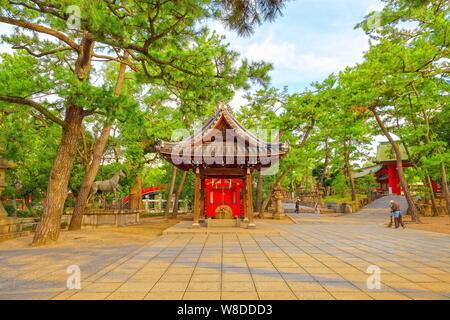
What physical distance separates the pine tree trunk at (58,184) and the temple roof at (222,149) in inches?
145

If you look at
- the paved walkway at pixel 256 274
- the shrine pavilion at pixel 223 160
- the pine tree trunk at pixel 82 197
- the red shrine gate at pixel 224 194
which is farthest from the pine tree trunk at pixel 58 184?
the red shrine gate at pixel 224 194

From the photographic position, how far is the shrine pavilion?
1268 centimetres

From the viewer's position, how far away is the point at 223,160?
42.2 feet

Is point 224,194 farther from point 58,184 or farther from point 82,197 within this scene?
point 58,184

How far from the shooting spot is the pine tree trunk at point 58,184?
879cm

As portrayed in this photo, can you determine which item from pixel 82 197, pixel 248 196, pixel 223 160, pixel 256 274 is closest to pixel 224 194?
pixel 248 196

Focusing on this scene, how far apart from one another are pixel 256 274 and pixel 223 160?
8063 mm

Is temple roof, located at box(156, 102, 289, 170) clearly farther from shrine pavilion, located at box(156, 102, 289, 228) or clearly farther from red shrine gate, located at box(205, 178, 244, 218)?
red shrine gate, located at box(205, 178, 244, 218)

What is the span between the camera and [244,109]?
72.1 feet

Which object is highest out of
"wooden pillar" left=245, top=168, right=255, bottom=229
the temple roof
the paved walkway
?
the temple roof

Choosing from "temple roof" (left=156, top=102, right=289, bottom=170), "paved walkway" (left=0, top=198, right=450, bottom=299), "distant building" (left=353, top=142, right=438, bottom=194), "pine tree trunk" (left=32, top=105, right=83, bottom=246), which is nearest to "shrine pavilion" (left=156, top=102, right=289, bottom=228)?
"temple roof" (left=156, top=102, right=289, bottom=170)

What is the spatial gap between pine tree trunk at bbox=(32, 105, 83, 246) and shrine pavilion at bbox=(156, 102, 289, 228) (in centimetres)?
368
